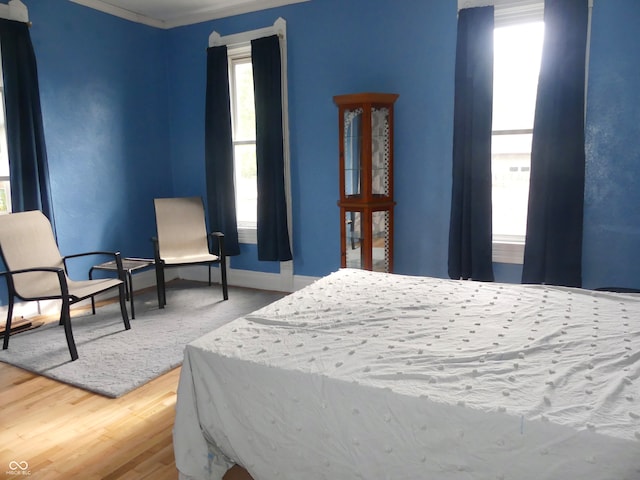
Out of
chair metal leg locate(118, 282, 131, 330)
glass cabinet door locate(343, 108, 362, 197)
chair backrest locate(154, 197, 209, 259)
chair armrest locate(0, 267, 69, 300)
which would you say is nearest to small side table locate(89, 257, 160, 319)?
chair metal leg locate(118, 282, 131, 330)

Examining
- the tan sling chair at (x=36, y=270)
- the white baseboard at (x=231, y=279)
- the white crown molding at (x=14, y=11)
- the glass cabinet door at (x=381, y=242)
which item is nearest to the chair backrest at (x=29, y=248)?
the tan sling chair at (x=36, y=270)

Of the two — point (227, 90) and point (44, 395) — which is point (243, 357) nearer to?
point (44, 395)

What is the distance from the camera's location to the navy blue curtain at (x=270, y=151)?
4242 millimetres

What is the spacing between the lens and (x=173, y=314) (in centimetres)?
388

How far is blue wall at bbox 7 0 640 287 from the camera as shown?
322 centimetres

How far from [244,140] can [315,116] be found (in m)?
0.88

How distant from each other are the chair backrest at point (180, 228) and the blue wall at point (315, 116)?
0.48m

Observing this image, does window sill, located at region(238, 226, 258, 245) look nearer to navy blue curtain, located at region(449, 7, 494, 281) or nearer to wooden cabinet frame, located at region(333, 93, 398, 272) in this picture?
wooden cabinet frame, located at region(333, 93, 398, 272)

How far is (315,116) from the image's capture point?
13.9 feet

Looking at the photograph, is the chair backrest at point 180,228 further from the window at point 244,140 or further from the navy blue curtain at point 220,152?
the window at point 244,140

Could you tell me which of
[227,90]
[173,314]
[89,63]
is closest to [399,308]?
[173,314]

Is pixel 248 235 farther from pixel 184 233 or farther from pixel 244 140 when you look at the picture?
pixel 244 140

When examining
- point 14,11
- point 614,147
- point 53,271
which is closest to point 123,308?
point 53,271

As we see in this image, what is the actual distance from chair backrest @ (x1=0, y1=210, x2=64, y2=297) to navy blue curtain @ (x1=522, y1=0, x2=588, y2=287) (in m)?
3.49
